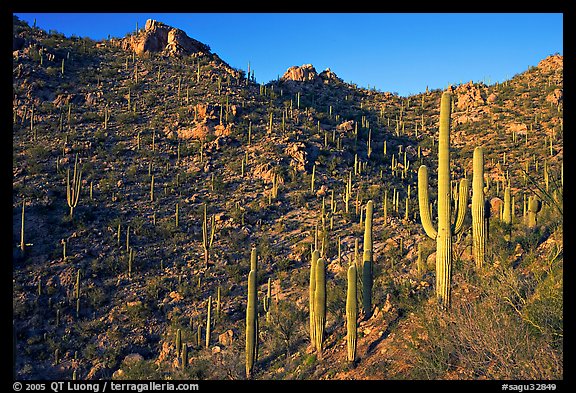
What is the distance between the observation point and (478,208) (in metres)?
12.9

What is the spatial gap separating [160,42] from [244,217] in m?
25.0

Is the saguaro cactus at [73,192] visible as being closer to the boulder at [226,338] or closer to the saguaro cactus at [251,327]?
the boulder at [226,338]

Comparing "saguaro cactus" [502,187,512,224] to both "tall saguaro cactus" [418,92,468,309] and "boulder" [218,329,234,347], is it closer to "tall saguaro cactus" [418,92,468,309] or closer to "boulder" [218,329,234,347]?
"tall saguaro cactus" [418,92,468,309]

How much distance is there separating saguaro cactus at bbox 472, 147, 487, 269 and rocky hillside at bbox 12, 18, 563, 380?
1.13 feet

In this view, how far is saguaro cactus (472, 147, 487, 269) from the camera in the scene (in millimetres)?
12656

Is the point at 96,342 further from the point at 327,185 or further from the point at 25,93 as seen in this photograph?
the point at 25,93

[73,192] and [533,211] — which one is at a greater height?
[73,192]

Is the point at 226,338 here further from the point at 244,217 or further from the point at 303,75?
the point at 303,75

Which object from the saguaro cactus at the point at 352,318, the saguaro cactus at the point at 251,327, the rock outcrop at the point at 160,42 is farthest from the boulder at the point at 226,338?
the rock outcrop at the point at 160,42

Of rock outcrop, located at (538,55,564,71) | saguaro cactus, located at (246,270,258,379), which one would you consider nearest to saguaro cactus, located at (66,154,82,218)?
saguaro cactus, located at (246,270,258,379)

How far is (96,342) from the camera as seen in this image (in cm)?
1795

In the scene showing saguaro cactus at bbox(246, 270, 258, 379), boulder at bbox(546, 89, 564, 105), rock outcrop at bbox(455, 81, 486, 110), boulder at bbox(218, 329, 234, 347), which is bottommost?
boulder at bbox(218, 329, 234, 347)

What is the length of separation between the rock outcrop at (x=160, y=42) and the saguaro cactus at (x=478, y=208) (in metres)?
34.7

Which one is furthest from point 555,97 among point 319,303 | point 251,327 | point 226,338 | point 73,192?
point 73,192
